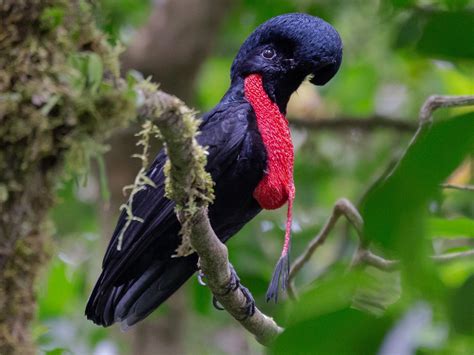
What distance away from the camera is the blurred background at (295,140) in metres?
4.19

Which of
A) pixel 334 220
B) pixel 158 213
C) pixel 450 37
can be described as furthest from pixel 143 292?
pixel 450 37

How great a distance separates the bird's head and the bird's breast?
0.12m

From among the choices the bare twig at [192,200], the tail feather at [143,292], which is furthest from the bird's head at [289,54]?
the bare twig at [192,200]

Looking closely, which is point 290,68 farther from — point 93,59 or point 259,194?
point 93,59

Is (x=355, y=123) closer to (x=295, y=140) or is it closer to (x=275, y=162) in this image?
(x=295, y=140)

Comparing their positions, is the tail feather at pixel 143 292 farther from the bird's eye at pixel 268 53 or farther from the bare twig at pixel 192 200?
the bird's eye at pixel 268 53

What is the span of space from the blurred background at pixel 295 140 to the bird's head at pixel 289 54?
0.72ft

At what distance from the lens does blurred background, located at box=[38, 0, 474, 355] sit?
4188mm

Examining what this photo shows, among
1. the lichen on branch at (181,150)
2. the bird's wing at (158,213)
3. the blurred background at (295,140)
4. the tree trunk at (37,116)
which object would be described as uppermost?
the tree trunk at (37,116)

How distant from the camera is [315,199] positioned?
17.6ft

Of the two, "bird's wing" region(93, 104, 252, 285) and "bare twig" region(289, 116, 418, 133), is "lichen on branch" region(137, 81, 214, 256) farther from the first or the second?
"bare twig" region(289, 116, 418, 133)

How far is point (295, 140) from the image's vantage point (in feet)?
18.0

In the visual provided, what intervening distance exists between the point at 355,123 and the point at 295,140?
635 millimetres

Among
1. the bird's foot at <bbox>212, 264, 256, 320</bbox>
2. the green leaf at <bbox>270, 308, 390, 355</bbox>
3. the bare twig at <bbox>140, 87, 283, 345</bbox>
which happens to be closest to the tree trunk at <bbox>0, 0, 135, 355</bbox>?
the bare twig at <bbox>140, 87, 283, 345</bbox>
